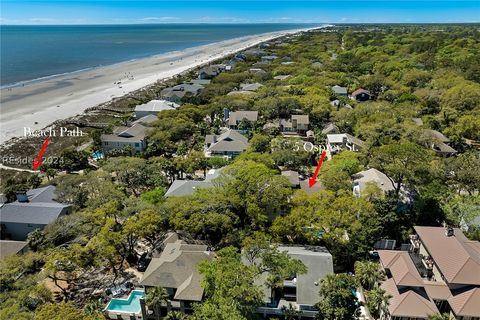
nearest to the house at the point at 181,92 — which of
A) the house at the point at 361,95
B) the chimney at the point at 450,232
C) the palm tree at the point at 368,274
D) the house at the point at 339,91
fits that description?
the house at the point at 339,91

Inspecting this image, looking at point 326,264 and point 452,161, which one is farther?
point 452,161

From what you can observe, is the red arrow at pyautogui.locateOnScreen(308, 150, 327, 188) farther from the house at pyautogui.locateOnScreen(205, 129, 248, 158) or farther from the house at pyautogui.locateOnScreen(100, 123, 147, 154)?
the house at pyautogui.locateOnScreen(100, 123, 147, 154)

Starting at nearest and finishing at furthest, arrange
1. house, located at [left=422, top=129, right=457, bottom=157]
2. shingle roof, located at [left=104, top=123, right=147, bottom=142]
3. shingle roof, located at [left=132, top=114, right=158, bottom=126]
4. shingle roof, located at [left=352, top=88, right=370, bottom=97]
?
house, located at [left=422, top=129, right=457, bottom=157] → shingle roof, located at [left=104, top=123, right=147, bottom=142] → shingle roof, located at [left=132, top=114, right=158, bottom=126] → shingle roof, located at [left=352, top=88, right=370, bottom=97]

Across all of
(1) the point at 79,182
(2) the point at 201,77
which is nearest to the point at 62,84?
(2) the point at 201,77

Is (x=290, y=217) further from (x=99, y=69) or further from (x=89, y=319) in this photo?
(x=99, y=69)

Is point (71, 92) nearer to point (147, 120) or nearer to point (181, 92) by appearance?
point (181, 92)

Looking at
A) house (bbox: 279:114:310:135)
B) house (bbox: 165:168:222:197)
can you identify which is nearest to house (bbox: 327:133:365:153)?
house (bbox: 279:114:310:135)
